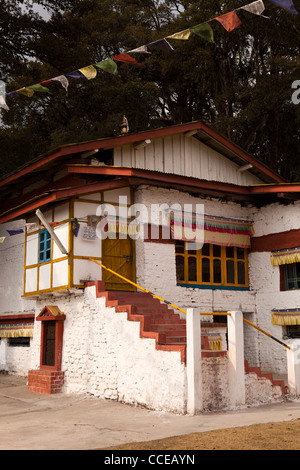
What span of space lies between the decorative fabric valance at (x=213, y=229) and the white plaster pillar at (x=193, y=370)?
5.33m

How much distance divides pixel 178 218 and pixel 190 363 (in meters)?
6.13

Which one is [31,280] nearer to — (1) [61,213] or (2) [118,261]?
(1) [61,213]

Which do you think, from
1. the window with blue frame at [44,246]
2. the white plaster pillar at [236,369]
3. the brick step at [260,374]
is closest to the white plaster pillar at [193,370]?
the white plaster pillar at [236,369]

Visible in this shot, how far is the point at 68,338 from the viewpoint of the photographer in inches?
563

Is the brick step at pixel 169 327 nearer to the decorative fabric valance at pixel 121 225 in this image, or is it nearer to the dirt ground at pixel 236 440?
the decorative fabric valance at pixel 121 225

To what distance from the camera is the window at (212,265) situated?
52.5 feet

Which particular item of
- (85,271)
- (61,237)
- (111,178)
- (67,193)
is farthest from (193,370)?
(111,178)

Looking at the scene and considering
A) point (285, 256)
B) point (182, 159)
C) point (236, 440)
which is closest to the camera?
point (236, 440)

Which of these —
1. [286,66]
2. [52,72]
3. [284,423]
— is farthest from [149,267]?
[52,72]

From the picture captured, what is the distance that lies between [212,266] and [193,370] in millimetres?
6707

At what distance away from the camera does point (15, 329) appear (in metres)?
18.3

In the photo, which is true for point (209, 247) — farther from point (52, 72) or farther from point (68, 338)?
point (52, 72)

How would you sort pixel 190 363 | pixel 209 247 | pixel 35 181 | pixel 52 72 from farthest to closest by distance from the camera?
1. pixel 52 72
2. pixel 35 181
3. pixel 209 247
4. pixel 190 363

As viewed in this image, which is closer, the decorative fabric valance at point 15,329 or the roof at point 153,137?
the roof at point 153,137
